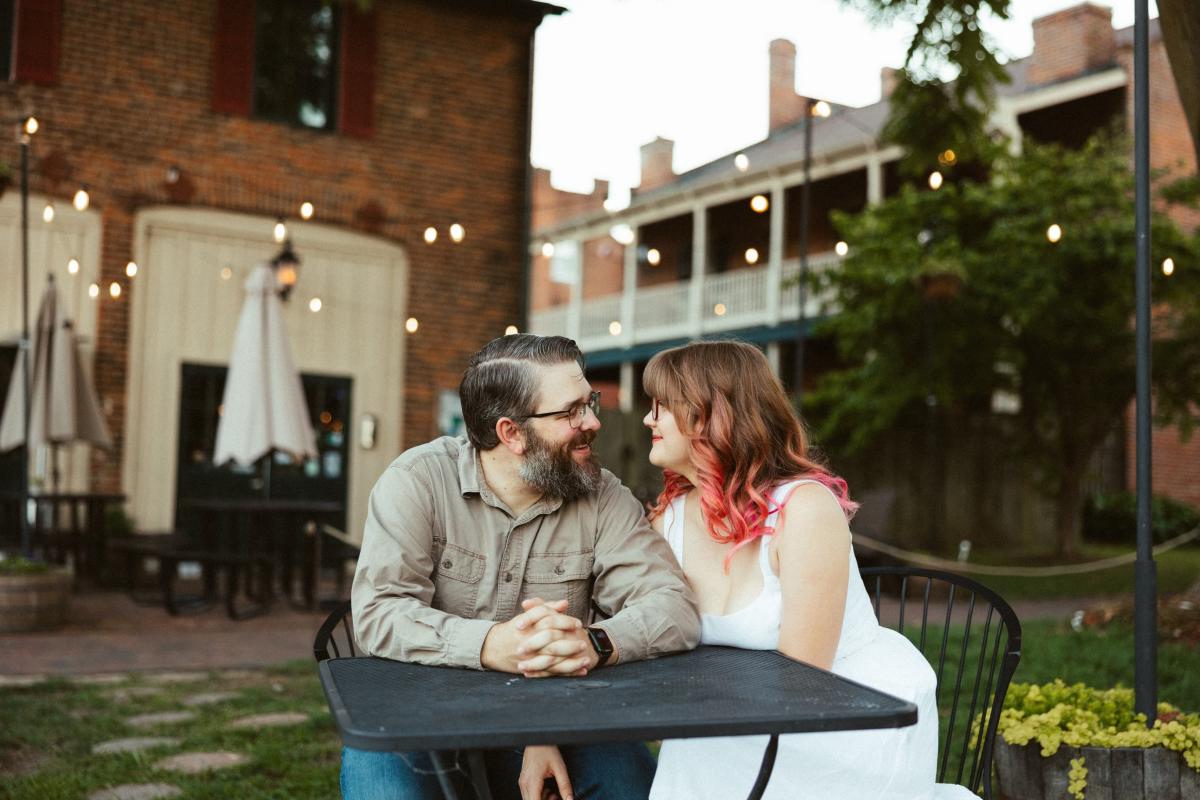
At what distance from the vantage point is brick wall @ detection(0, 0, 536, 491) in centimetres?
1062

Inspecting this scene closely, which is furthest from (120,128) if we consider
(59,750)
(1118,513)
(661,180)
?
(661,180)

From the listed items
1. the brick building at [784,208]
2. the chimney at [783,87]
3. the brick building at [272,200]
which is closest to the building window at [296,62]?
the brick building at [272,200]

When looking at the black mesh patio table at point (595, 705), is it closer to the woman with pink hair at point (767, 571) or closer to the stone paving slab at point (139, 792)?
the woman with pink hair at point (767, 571)

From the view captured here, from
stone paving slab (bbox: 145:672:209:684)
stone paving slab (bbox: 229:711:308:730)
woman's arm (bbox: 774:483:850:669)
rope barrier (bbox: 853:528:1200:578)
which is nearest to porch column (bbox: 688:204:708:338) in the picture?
rope barrier (bbox: 853:528:1200:578)

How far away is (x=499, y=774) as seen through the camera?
2600 millimetres

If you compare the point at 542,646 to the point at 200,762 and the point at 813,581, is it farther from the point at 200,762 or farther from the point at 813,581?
the point at 200,762

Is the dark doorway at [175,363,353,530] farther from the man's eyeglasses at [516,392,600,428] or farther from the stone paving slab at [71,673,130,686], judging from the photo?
the man's eyeglasses at [516,392,600,428]

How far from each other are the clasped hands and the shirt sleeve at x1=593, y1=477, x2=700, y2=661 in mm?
136

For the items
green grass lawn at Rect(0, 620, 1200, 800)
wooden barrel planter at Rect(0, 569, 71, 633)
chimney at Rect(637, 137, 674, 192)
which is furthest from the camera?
chimney at Rect(637, 137, 674, 192)

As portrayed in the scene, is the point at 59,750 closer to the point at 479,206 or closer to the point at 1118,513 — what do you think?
the point at 479,206

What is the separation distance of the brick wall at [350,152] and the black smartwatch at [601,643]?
927 centimetres

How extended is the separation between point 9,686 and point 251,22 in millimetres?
7492

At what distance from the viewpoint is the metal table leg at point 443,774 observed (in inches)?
75.3

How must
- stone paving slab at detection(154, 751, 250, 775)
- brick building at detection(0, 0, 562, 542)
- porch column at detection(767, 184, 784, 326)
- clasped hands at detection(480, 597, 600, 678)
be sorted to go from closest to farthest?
1. clasped hands at detection(480, 597, 600, 678)
2. stone paving slab at detection(154, 751, 250, 775)
3. brick building at detection(0, 0, 562, 542)
4. porch column at detection(767, 184, 784, 326)
